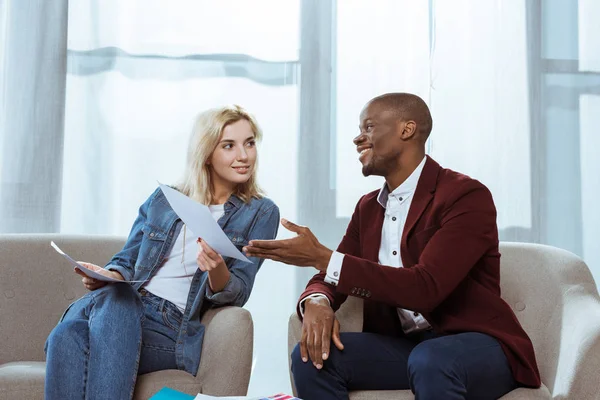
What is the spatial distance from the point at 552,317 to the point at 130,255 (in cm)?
125

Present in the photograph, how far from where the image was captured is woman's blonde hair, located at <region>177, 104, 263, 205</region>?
2.22 m

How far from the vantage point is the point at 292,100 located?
9.20 ft

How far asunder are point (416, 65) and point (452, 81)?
0.16m

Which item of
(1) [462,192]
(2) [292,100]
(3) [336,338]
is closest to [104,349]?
(3) [336,338]

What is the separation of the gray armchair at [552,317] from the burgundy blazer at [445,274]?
0.30 feet

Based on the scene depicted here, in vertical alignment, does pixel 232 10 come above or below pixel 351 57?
above

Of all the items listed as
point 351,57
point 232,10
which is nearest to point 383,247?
point 351,57

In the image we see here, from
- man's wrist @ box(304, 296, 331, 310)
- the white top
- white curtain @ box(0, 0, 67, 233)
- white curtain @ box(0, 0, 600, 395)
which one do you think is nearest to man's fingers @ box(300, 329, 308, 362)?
man's wrist @ box(304, 296, 331, 310)

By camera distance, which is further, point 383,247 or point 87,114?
point 87,114

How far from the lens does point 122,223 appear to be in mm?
2734

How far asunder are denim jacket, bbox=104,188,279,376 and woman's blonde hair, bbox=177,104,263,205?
73 millimetres

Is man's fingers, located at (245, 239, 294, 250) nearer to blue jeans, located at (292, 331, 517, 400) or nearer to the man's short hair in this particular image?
blue jeans, located at (292, 331, 517, 400)

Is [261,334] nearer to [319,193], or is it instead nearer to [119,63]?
[319,193]

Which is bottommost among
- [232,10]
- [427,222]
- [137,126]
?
[427,222]
